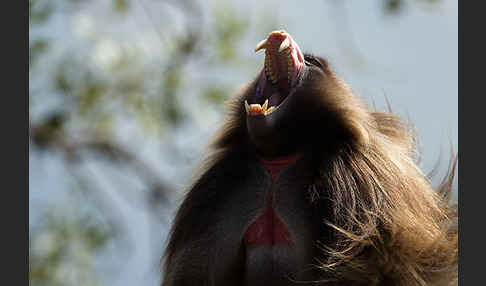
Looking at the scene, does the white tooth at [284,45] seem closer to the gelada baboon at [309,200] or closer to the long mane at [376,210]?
the gelada baboon at [309,200]

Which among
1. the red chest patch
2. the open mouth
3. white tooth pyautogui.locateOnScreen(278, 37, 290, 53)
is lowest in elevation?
the red chest patch

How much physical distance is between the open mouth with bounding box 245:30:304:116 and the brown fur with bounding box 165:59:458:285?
16 cm

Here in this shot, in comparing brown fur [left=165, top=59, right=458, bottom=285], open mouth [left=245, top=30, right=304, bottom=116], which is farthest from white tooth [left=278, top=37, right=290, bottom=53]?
brown fur [left=165, top=59, right=458, bottom=285]

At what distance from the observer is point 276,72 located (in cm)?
509

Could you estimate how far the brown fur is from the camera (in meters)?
4.68

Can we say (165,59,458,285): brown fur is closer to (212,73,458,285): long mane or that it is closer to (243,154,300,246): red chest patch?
(212,73,458,285): long mane

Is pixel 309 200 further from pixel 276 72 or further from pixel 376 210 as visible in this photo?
pixel 276 72

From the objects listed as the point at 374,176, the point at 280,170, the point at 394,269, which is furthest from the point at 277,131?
the point at 394,269

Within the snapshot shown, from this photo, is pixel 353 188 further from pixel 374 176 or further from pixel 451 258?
pixel 451 258

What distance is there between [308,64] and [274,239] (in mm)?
1013

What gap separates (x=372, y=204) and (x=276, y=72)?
89 centimetres

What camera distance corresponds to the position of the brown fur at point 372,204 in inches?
184

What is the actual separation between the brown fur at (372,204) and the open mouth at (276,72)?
0.16 m

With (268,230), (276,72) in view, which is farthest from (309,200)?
(276,72)
